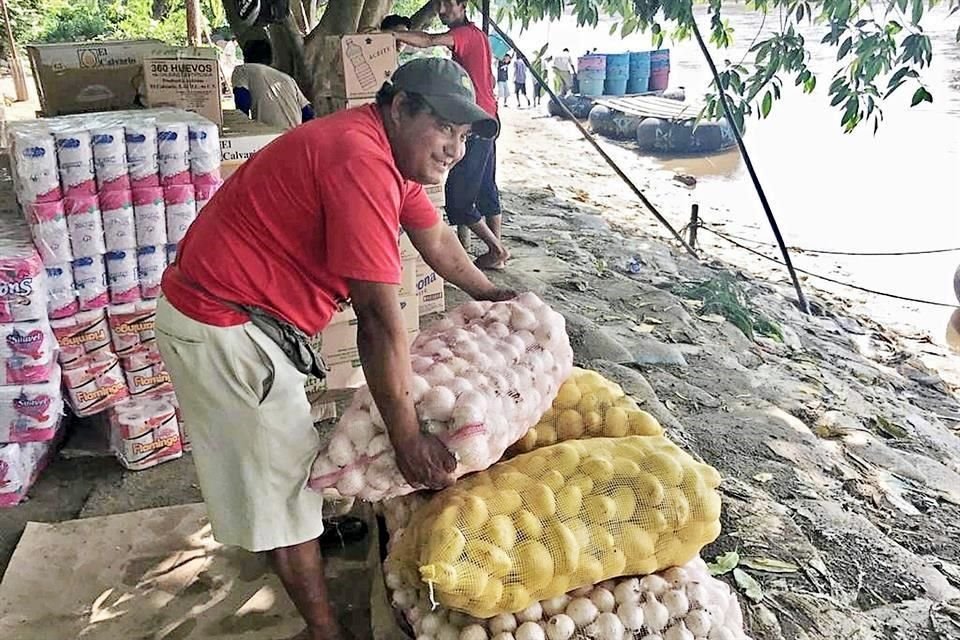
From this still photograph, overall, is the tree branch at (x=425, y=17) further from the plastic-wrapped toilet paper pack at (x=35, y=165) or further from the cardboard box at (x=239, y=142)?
the plastic-wrapped toilet paper pack at (x=35, y=165)

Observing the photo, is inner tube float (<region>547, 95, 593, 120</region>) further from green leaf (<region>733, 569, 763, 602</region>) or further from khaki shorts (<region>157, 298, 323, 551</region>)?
khaki shorts (<region>157, 298, 323, 551</region>)

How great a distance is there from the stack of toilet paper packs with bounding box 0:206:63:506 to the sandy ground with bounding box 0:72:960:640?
0.18m

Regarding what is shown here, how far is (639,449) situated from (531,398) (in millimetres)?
281

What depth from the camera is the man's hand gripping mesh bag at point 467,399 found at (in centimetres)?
184

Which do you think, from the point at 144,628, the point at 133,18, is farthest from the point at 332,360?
the point at 133,18

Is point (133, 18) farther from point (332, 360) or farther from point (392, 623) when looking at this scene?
point (392, 623)

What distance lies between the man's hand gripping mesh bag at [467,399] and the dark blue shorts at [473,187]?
3.05 m

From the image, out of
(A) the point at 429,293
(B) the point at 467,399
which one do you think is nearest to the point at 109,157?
(B) the point at 467,399

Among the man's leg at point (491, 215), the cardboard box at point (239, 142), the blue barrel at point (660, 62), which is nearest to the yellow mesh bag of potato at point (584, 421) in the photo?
the cardboard box at point (239, 142)

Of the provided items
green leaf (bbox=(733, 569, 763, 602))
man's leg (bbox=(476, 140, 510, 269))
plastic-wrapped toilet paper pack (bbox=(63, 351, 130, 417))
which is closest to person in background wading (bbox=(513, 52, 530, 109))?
man's leg (bbox=(476, 140, 510, 269))

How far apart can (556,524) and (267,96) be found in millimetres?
3207

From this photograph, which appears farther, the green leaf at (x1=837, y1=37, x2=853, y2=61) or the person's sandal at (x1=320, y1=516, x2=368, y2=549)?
the green leaf at (x1=837, y1=37, x2=853, y2=61)

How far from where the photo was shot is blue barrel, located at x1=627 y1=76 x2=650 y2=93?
59.0 feet

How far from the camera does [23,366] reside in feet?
9.45
